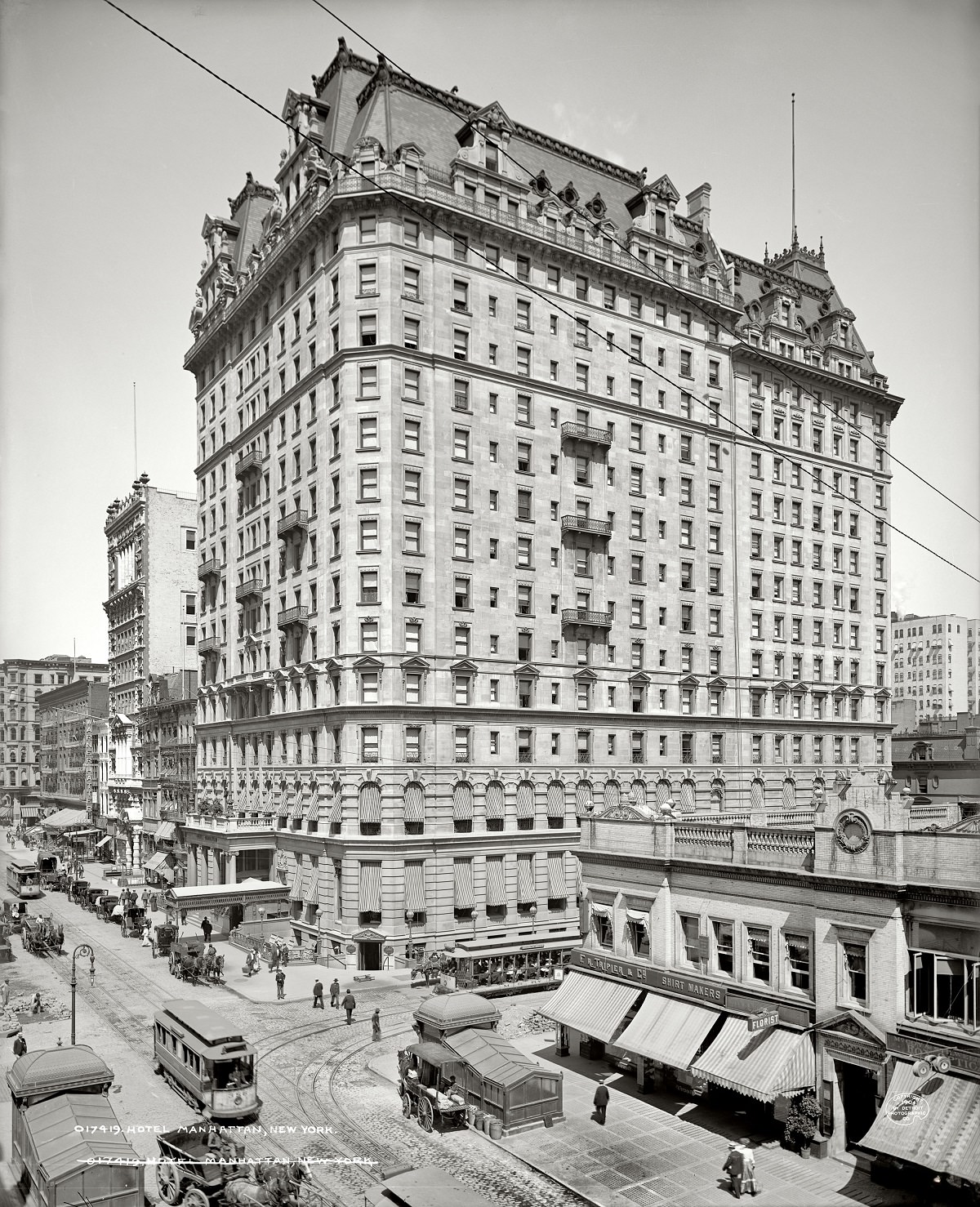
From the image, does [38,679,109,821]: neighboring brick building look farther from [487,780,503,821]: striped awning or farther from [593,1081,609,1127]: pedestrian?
[593,1081,609,1127]: pedestrian

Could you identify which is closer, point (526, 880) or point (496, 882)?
point (496, 882)

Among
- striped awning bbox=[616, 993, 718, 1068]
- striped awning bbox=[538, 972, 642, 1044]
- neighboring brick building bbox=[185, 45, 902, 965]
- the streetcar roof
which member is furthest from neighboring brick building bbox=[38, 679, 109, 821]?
striped awning bbox=[616, 993, 718, 1068]

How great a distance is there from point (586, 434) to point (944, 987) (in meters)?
45.0

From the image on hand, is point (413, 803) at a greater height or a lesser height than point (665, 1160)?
greater

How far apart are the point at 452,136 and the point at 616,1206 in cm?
5997

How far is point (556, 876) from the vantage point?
200ft

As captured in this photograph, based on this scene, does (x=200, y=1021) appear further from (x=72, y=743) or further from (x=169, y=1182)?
(x=72, y=743)

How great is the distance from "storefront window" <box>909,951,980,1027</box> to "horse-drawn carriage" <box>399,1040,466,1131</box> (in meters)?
13.0

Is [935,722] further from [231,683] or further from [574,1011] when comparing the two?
[574,1011]

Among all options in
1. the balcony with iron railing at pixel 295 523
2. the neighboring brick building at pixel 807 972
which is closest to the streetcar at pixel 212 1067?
the neighboring brick building at pixel 807 972

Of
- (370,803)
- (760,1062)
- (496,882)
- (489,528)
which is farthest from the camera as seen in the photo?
(489,528)

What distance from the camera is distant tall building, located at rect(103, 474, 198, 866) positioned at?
4016 inches

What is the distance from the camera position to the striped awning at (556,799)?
2419 inches

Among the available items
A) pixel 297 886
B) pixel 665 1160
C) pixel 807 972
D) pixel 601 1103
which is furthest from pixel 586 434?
pixel 665 1160
